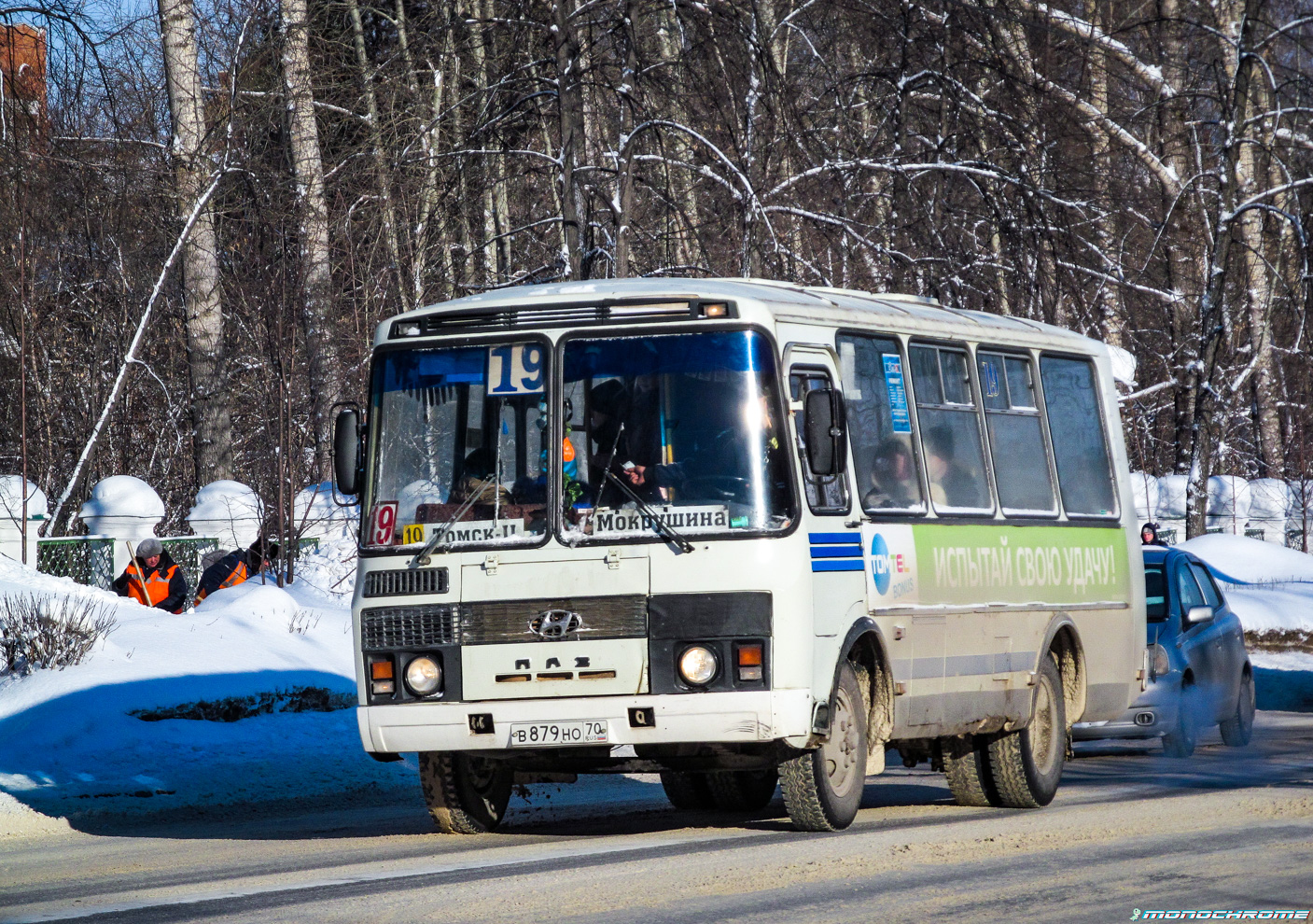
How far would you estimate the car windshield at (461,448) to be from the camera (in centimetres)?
951

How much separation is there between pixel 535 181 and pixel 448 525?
16.6 meters

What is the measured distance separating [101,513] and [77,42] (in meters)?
5.97

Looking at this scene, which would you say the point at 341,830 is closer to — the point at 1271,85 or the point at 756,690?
the point at 756,690

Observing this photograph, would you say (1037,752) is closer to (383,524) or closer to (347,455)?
(383,524)

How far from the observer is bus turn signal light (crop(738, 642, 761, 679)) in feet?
29.6

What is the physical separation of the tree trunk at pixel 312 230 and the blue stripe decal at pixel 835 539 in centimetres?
1504

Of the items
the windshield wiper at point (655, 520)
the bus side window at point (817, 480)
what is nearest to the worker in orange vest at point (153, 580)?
the windshield wiper at point (655, 520)

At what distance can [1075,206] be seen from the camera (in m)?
19.5

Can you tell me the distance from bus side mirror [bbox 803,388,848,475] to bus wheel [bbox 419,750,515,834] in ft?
7.76

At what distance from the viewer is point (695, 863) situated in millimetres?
8523

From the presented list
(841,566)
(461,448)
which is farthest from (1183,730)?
(461,448)

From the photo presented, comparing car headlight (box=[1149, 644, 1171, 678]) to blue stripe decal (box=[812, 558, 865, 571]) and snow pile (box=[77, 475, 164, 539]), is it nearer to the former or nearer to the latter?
blue stripe decal (box=[812, 558, 865, 571])

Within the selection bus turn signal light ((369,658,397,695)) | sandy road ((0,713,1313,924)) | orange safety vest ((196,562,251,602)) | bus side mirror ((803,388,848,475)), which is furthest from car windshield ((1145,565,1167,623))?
orange safety vest ((196,562,251,602))

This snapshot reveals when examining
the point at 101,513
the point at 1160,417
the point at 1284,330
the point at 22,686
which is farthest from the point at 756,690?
the point at 1284,330
